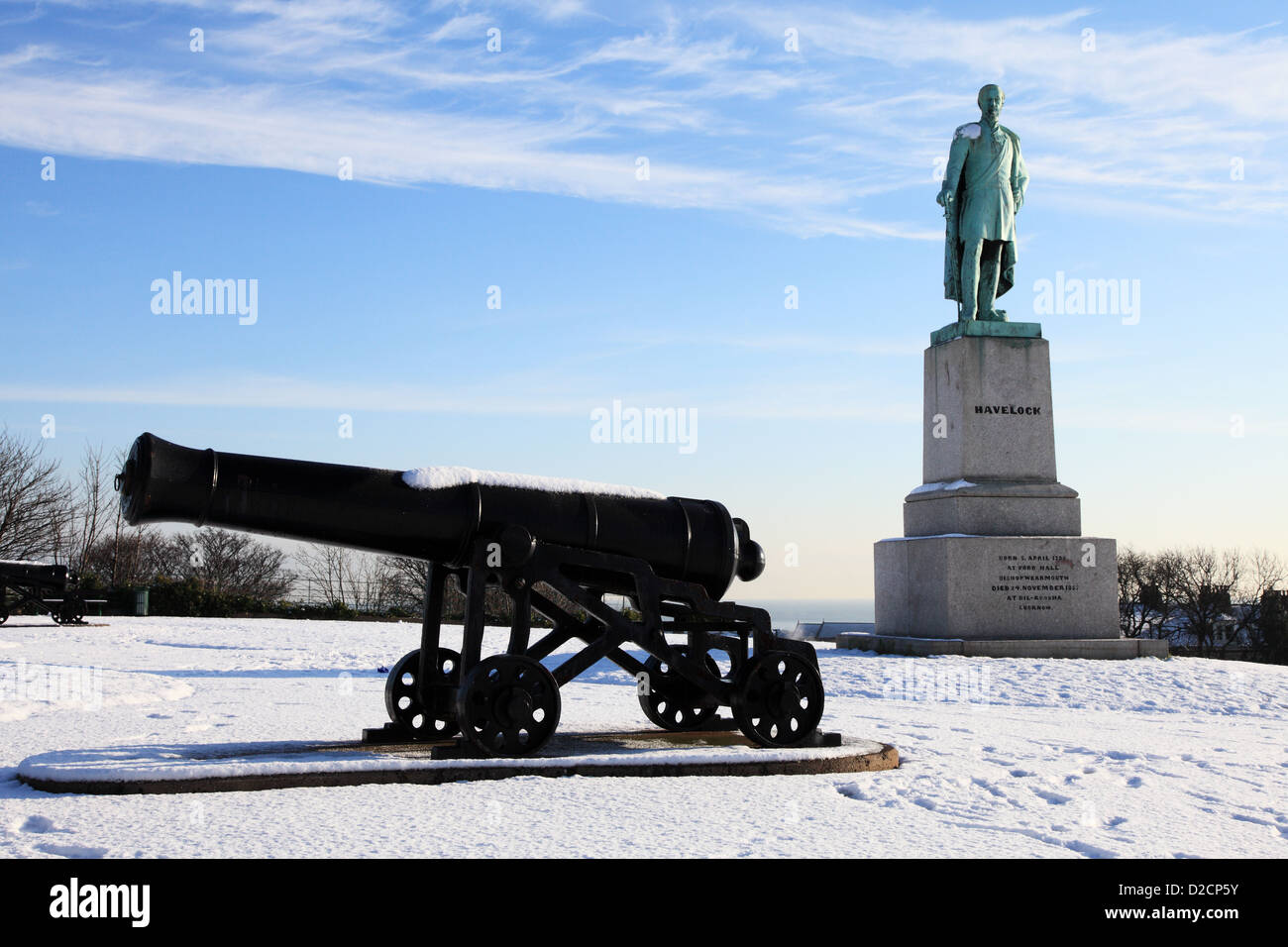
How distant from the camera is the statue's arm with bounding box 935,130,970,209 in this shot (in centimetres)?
1700

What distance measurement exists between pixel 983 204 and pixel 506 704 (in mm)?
13123

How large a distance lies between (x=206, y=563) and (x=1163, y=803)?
54846mm

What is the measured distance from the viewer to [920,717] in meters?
9.64

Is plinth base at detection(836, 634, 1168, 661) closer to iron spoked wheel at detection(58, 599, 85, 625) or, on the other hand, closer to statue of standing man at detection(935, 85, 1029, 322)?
statue of standing man at detection(935, 85, 1029, 322)

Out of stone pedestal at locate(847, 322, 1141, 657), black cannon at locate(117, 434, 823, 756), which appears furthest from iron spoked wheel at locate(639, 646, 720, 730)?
stone pedestal at locate(847, 322, 1141, 657)

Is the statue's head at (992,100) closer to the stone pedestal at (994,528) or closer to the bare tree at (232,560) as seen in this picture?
the stone pedestal at (994,528)

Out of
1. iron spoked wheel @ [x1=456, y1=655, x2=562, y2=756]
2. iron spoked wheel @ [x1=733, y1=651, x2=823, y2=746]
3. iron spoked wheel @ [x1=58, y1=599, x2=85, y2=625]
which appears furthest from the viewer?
→ iron spoked wheel @ [x1=58, y1=599, x2=85, y2=625]

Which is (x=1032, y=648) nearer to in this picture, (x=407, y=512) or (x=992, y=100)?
(x=992, y=100)

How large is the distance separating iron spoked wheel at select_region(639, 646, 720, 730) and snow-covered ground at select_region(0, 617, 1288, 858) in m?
0.44

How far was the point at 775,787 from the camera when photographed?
573 cm

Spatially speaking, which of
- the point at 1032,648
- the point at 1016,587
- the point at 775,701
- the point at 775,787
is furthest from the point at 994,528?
the point at 775,787

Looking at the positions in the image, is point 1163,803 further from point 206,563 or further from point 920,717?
point 206,563

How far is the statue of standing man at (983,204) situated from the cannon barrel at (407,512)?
11.0 m

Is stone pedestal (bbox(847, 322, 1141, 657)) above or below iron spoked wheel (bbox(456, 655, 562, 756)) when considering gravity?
above
